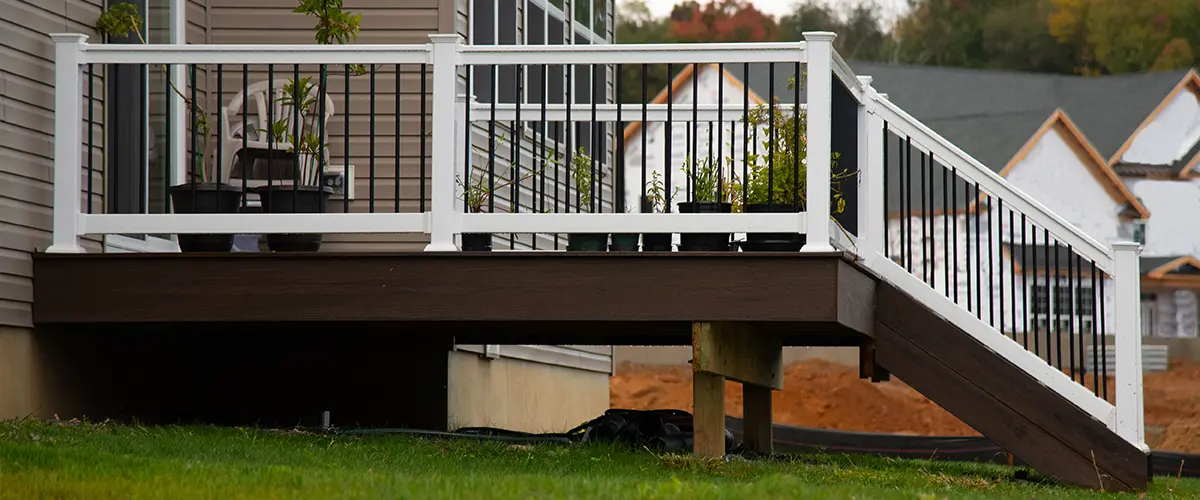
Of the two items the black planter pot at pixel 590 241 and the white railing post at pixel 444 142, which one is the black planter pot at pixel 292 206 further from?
the black planter pot at pixel 590 241

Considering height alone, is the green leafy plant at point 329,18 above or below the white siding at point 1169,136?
below

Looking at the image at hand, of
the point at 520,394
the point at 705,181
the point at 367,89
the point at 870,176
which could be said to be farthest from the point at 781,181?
the point at 520,394

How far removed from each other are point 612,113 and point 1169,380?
26721 millimetres

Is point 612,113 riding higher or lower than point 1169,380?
higher

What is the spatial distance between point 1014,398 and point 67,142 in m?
4.71

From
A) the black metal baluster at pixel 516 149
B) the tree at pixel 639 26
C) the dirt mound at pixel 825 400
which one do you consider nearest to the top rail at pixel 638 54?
the black metal baluster at pixel 516 149

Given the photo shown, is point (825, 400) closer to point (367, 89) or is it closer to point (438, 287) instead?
point (367, 89)

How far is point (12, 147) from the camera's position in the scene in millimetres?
6934

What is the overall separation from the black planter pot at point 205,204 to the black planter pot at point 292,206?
17 cm

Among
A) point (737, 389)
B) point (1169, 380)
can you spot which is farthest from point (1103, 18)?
point (737, 389)

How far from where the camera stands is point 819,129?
6762mm

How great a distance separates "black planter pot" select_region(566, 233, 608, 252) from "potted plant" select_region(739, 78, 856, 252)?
2.15ft

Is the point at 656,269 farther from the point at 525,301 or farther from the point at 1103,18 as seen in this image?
the point at 1103,18

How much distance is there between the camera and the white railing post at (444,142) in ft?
22.7
